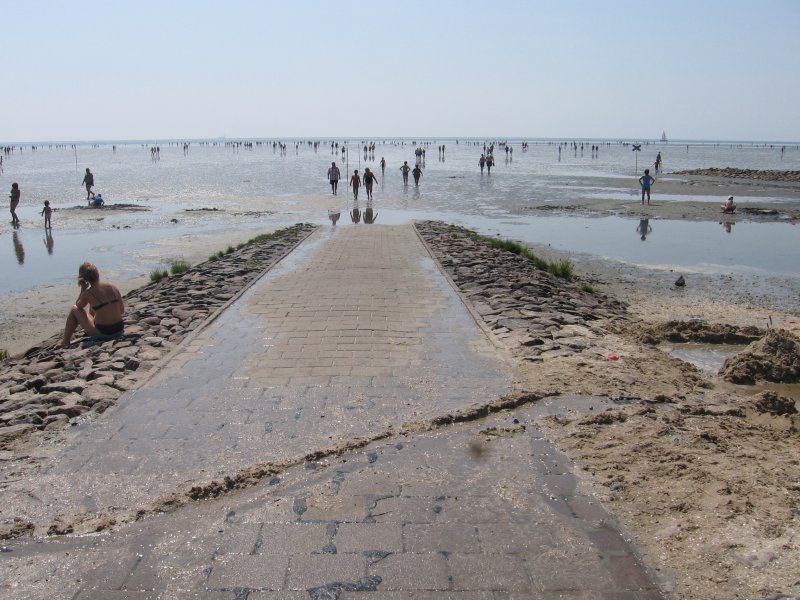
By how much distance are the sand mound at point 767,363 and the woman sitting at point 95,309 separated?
285 inches

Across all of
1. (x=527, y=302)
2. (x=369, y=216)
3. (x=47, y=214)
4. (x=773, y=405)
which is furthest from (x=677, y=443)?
(x=47, y=214)

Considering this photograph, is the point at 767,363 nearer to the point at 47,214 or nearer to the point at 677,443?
the point at 677,443

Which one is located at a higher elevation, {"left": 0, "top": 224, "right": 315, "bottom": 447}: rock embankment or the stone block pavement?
{"left": 0, "top": 224, "right": 315, "bottom": 447}: rock embankment

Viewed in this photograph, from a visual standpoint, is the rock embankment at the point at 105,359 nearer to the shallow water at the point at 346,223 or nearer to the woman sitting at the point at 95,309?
the woman sitting at the point at 95,309

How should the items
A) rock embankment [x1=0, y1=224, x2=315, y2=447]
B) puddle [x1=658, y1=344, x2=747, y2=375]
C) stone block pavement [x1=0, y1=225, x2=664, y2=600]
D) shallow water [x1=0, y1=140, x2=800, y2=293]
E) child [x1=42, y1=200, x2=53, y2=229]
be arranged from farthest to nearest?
child [x1=42, y1=200, x2=53, y2=229]
shallow water [x1=0, y1=140, x2=800, y2=293]
puddle [x1=658, y1=344, x2=747, y2=375]
rock embankment [x1=0, y1=224, x2=315, y2=447]
stone block pavement [x1=0, y1=225, x2=664, y2=600]

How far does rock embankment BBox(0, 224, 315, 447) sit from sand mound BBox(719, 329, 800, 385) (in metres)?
6.39

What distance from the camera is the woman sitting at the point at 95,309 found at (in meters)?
7.97

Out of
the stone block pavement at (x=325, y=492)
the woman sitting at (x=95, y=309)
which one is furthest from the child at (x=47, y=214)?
the stone block pavement at (x=325, y=492)

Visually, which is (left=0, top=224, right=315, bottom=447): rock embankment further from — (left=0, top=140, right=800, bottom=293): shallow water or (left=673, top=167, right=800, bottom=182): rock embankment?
(left=673, top=167, right=800, bottom=182): rock embankment

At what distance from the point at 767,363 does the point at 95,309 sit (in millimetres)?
7880

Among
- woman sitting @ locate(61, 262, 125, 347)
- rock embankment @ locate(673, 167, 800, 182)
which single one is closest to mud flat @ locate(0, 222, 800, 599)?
woman sitting @ locate(61, 262, 125, 347)

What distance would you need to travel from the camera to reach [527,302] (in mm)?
9898

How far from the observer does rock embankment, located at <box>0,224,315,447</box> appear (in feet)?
19.4

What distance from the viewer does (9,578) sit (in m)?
3.66
